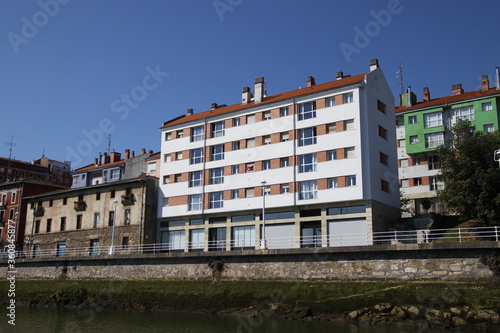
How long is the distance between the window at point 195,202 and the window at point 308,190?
1072cm

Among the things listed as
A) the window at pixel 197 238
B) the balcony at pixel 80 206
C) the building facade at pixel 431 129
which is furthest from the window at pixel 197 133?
Result: the building facade at pixel 431 129

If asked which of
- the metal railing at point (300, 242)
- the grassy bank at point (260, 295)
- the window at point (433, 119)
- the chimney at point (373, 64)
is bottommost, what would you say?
the grassy bank at point (260, 295)

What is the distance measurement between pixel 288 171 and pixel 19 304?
24.9m

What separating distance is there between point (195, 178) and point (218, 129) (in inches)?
210

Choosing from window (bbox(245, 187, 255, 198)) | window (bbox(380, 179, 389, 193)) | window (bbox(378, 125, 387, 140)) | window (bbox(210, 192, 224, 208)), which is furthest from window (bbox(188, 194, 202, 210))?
window (bbox(378, 125, 387, 140))

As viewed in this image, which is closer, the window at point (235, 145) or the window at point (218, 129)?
the window at point (235, 145)

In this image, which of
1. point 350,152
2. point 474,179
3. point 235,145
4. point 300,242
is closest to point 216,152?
point 235,145

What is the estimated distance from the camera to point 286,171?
1700 inches

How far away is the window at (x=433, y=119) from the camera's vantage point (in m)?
58.5

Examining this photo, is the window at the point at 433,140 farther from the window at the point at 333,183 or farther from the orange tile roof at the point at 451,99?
the window at the point at 333,183

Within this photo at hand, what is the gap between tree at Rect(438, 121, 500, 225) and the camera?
118 ft

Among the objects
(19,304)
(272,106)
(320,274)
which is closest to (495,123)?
(272,106)

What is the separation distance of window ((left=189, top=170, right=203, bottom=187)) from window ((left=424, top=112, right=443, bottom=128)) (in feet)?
93.9

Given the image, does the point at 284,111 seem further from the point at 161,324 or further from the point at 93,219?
the point at 93,219
